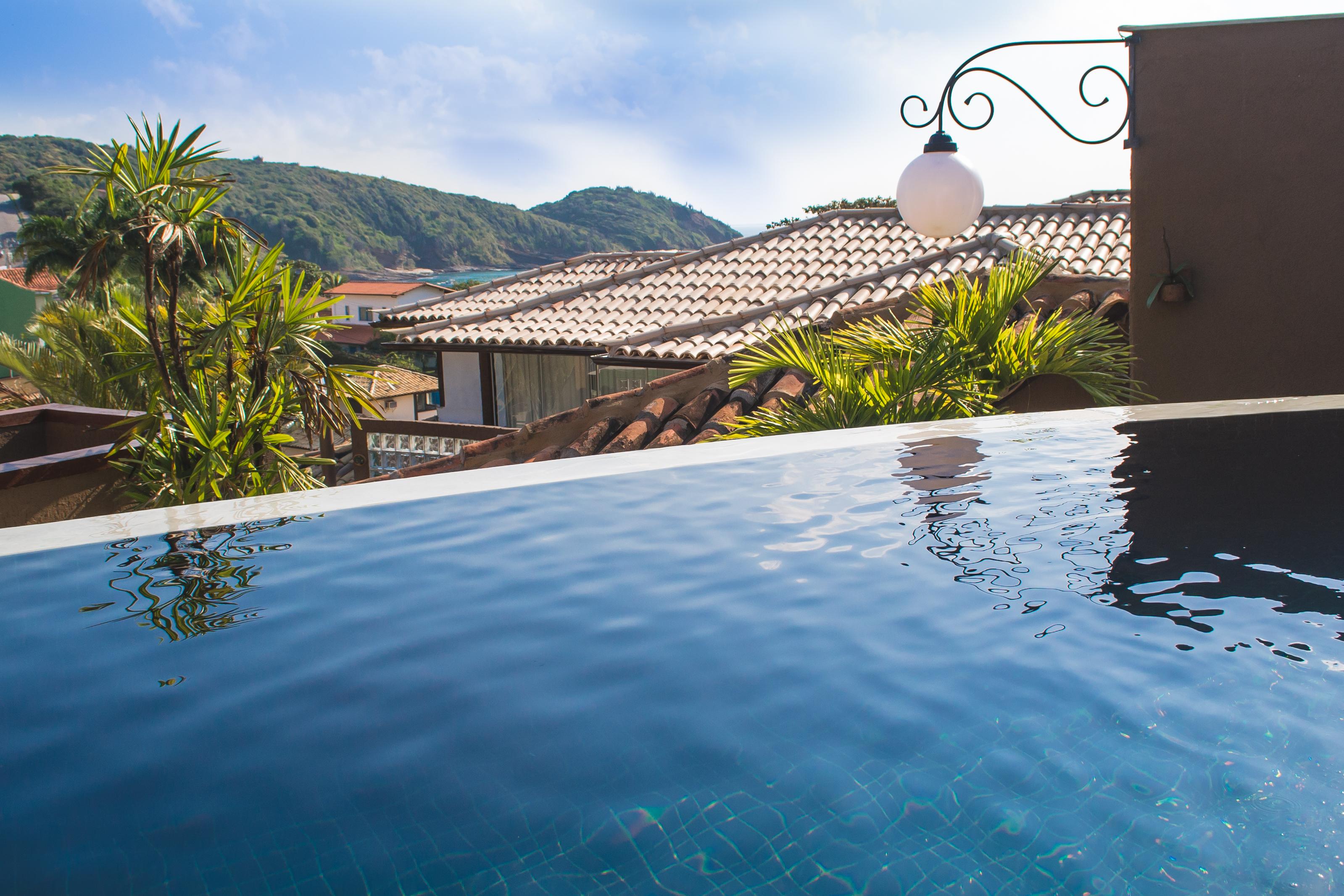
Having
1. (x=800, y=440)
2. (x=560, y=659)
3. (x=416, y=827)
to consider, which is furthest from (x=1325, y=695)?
(x=800, y=440)

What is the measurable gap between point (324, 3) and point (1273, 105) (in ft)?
198

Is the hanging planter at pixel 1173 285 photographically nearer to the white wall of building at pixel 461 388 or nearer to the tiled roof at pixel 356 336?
the white wall of building at pixel 461 388

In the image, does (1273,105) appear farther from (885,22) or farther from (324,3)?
(324,3)

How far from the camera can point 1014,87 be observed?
→ 6.70 metres

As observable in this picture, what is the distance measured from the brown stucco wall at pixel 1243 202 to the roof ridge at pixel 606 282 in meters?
11.0

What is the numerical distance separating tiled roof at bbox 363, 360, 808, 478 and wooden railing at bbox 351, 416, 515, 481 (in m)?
4.02

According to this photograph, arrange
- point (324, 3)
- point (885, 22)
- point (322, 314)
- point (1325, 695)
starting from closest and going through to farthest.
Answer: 1. point (1325, 695)
2. point (322, 314)
3. point (885, 22)
4. point (324, 3)

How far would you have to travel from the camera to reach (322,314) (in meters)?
7.42

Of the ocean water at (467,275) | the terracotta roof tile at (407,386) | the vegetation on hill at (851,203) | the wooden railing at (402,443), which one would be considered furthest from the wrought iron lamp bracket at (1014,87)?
the ocean water at (467,275)

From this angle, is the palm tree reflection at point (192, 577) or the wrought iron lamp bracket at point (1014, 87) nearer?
the palm tree reflection at point (192, 577)

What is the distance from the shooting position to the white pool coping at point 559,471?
138 inches

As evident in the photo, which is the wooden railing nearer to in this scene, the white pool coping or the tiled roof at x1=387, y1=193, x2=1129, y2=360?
the tiled roof at x1=387, y1=193, x2=1129, y2=360

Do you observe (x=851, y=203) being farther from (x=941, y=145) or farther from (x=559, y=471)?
(x=559, y=471)

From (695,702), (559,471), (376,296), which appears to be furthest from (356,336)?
(695,702)
